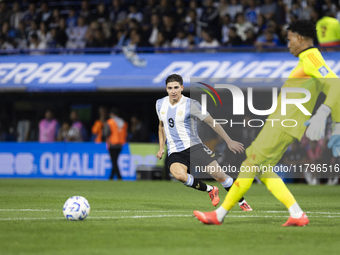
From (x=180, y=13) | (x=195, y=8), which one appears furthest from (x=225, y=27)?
(x=180, y=13)

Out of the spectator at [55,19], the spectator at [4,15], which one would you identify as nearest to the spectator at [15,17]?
the spectator at [4,15]

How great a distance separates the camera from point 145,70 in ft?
57.2

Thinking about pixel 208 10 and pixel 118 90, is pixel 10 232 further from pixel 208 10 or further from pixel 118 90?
pixel 208 10

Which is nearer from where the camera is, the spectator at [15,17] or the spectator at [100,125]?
the spectator at [100,125]

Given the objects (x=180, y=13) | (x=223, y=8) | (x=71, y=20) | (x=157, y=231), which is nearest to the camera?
(x=157, y=231)

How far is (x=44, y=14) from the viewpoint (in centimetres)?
2134

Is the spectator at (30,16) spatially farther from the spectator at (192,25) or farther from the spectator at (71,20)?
the spectator at (192,25)

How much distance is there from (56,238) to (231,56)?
12.5 m

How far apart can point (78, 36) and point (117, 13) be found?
1666mm

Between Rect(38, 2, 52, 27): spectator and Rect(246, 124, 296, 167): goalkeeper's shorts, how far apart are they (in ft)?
54.1

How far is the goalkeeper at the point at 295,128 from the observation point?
5.82 metres

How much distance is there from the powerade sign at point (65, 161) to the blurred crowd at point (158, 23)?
3655mm

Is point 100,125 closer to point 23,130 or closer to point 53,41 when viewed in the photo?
point 23,130

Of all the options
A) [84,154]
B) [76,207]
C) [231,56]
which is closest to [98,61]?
[84,154]
